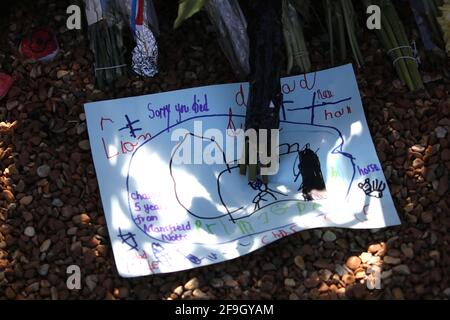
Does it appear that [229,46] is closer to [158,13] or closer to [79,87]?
[158,13]

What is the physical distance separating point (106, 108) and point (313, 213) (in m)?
0.65

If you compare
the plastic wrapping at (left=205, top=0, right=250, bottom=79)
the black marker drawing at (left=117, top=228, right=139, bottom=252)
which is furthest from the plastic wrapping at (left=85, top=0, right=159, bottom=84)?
the black marker drawing at (left=117, top=228, right=139, bottom=252)

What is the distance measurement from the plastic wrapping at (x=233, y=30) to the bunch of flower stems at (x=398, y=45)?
15.1 inches

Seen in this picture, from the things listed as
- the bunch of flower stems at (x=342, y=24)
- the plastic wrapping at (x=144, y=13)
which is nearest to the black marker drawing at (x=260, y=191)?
the bunch of flower stems at (x=342, y=24)

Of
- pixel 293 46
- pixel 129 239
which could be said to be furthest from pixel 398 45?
pixel 129 239

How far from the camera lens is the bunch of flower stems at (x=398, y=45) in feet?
7.08

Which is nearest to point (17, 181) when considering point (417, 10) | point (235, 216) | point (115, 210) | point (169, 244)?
point (115, 210)

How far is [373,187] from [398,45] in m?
0.46

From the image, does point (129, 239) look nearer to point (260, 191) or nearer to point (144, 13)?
point (260, 191)

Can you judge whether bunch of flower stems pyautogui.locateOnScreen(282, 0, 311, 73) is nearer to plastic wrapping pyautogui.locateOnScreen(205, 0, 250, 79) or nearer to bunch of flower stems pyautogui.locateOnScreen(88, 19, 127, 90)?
plastic wrapping pyautogui.locateOnScreen(205, 0, 250, 79)

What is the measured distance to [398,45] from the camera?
220 centimetres

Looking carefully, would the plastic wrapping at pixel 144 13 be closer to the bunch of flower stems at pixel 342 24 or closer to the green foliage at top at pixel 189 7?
the green foliage at top at pixel 189 7

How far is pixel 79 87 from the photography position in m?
2.20

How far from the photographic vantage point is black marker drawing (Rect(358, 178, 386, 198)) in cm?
198
